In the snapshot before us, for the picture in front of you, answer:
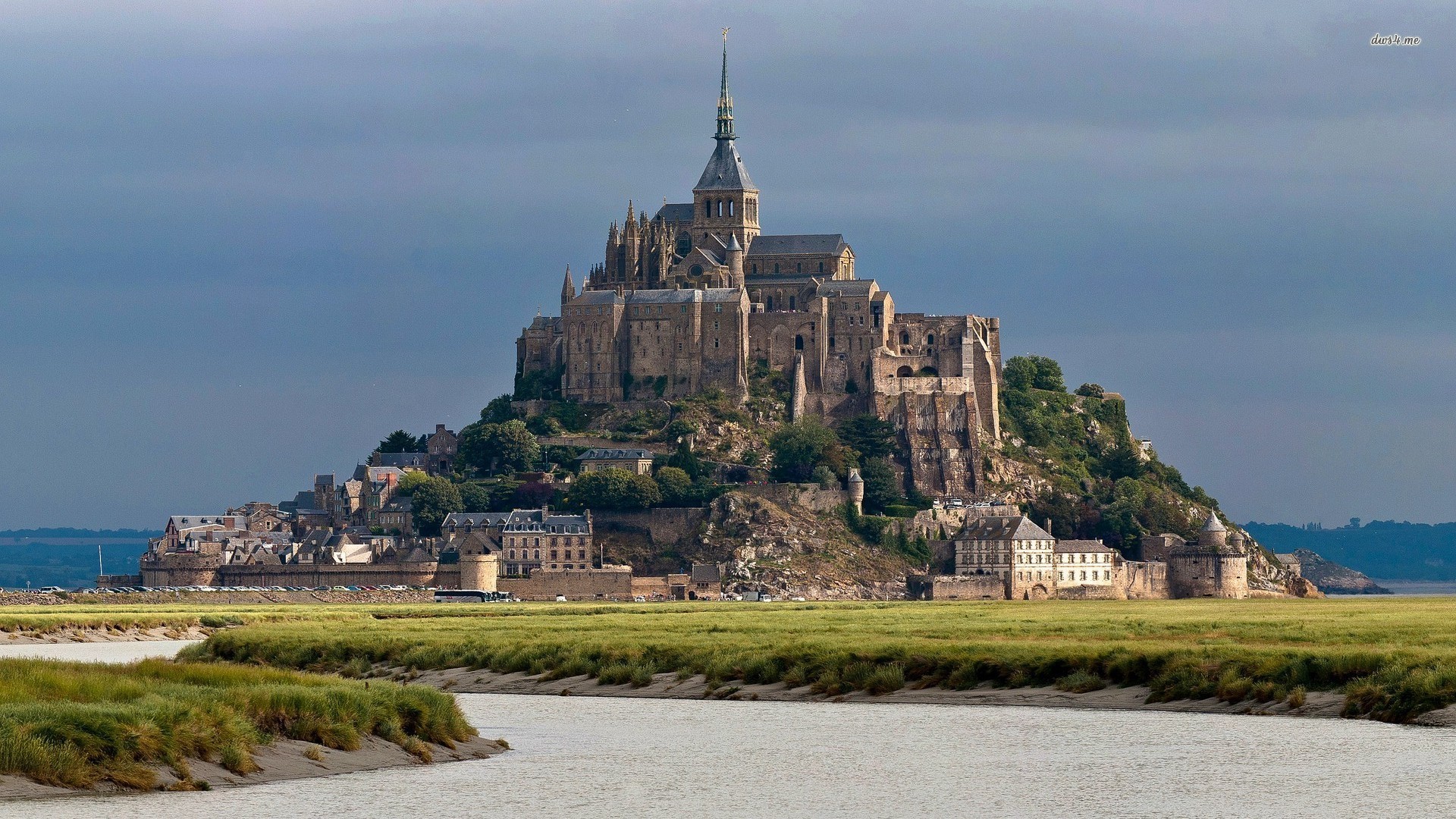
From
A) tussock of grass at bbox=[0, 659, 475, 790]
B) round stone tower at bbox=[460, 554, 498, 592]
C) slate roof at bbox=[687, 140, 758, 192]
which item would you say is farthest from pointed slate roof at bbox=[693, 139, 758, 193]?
tussock of grass at bbox=[0, 659, 475, 790]

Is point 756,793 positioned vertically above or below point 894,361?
Result: below

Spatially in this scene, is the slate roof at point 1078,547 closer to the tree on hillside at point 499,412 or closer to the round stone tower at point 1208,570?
the round stone tower at point 1208,570

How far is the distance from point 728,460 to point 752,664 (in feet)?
313

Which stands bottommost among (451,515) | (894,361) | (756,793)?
(756,793)

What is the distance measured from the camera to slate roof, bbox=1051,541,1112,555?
473 ft

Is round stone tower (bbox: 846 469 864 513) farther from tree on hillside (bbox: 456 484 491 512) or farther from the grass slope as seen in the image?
the grass slope

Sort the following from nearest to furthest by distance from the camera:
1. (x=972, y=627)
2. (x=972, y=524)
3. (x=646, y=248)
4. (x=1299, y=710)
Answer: (x=1299, y=710), (x=972, y=627), (x=972, y=524), (x=646, y=248)

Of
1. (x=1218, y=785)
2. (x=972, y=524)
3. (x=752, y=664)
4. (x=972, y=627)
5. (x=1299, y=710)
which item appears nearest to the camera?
(x=1218, y=785)

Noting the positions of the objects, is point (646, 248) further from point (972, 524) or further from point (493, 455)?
point (972, 524)

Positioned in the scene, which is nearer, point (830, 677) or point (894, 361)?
point (830, 677)

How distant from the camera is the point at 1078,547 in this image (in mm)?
145000

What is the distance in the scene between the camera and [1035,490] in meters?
158

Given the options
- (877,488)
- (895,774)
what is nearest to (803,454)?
(877,488)

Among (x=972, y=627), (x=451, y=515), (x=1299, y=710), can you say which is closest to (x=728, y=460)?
(x=451, y=515)
